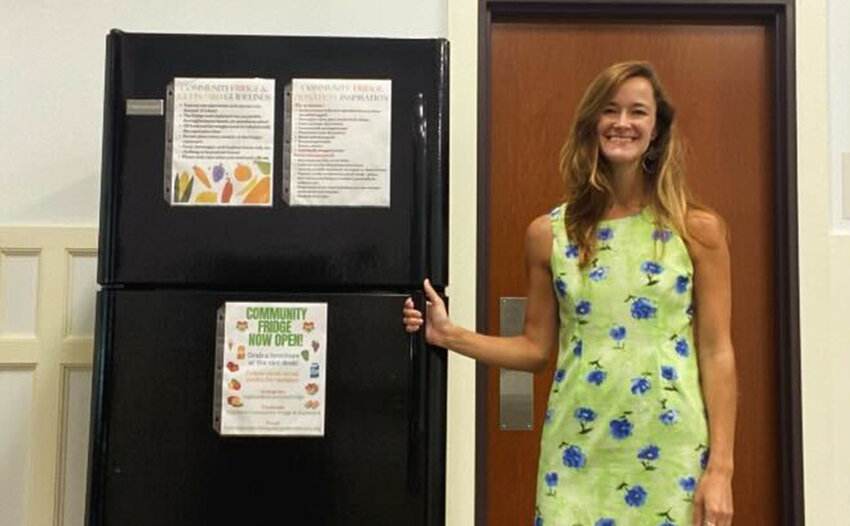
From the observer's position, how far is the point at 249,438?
1.43 meters

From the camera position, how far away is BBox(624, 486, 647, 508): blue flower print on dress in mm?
1396

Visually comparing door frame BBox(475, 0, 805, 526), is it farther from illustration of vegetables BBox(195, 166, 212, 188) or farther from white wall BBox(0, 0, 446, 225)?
illustration of vegetables BBox(195, 166, 212, 188)

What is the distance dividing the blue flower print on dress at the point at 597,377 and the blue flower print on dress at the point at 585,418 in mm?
46

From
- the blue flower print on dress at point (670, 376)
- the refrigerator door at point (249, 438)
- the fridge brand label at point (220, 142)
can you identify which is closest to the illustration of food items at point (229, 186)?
the fridge brand label at point (220, 142)

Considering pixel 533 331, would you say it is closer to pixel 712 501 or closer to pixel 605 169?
pixel 605 169

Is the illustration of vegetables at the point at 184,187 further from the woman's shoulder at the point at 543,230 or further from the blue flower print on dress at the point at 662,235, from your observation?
the blue flower print on dress at the point at 662,235

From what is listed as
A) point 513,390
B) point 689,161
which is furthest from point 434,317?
point 689,161

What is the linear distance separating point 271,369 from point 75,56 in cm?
109

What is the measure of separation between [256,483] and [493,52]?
123 cm

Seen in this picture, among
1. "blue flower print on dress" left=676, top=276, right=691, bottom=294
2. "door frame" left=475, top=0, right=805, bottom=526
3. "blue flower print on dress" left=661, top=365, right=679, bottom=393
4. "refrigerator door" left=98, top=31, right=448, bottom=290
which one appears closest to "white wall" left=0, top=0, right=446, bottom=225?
"door frame" left=475, top=0, right=805, bottom=526

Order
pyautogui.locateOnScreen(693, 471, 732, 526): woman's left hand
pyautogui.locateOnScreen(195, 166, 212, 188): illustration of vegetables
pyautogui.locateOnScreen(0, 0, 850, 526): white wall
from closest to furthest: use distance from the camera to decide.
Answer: pyautogui.locateOnScreen(693, 471, 732, 526): woman's left hand < pyautogui.locateOnScreen(195, 166, 212, 188): illustration of vegetables < pyautogui.locateOnScreen(0, 0, 850, 526): white wall

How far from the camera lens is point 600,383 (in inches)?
56.0

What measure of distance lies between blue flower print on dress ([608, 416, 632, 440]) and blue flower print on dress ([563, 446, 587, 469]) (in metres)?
0.06

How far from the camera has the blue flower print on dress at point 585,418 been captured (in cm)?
142
